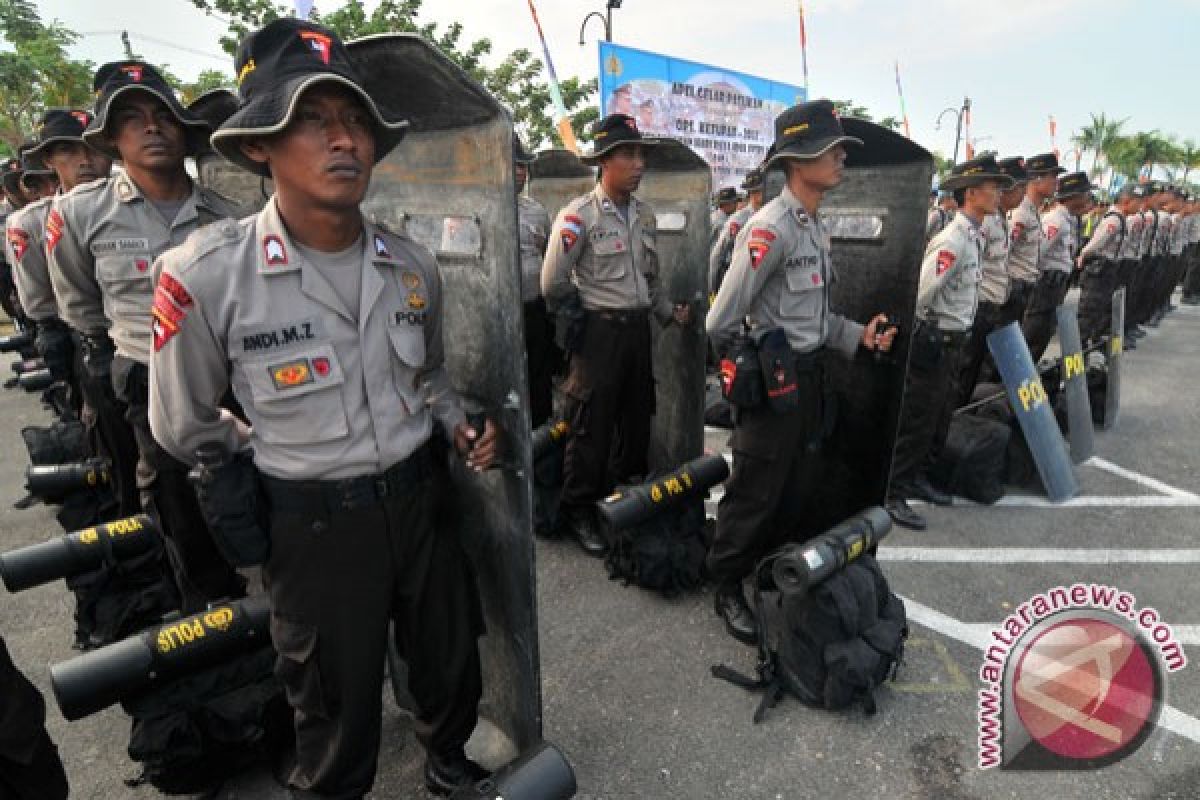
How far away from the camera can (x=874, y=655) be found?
8.36 feet

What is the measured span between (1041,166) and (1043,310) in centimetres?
156

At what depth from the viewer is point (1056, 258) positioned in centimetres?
717

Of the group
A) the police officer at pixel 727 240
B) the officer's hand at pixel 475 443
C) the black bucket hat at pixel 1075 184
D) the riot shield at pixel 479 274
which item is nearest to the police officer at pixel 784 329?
the riot shield at pixel 479 274

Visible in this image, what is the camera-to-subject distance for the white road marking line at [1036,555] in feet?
12.2

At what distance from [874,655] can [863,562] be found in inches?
14.7

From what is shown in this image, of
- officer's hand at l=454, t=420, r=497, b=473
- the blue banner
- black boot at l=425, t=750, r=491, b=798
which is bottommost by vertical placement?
black boot at l=425, t=750, r=491, b=798

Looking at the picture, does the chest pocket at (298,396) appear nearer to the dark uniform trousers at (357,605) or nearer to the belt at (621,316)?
the dark uniform trousers at (357,605)

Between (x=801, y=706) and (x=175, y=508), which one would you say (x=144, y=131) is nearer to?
(x=175, y=508)

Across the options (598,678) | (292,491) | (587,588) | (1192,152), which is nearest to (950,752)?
(598,678)

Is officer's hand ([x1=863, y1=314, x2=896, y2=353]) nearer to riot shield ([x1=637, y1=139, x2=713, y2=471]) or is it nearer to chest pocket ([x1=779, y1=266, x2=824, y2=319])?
chest pocket ([x1=779, y1=266, x2=824, y2=319])

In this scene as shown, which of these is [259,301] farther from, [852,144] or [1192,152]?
[1192,152]

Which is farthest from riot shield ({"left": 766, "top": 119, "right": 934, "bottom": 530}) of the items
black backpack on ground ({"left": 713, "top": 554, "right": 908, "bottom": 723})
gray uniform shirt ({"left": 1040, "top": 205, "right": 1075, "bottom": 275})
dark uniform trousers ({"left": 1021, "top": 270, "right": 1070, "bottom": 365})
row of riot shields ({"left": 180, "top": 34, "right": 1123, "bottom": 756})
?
gray uniform shirt ({"left": 1040, "top": 205, "right": 1075, "bottom": 275})

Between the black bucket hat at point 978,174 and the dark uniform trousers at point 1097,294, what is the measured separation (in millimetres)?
5688

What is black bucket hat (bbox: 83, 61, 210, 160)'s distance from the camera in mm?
2553
